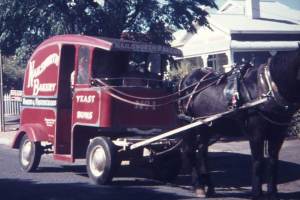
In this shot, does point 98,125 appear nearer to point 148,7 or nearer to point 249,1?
point 148,7

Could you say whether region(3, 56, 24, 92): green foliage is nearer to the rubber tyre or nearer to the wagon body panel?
the wagon body panel

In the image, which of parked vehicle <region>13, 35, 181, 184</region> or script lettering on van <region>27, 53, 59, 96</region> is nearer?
parked vehicle <region>13, 35, 181, 184</region>

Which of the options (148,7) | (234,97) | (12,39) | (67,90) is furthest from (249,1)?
(234,97)

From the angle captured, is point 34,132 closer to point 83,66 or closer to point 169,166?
point 83,66

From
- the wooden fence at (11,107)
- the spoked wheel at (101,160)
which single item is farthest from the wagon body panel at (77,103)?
the wooden fence at (11,107)

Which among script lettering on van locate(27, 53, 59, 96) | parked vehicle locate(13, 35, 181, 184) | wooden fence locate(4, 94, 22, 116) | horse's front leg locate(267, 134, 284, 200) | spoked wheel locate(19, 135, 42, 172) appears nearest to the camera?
horse's front leg locate(267, 134, 284, 200)

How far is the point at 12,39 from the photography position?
61.5 ft

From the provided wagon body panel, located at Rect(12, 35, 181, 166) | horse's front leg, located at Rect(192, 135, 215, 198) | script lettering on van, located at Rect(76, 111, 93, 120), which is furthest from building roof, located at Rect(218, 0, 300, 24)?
horse's front leg, located at Rect(192, 135, 215, 198)

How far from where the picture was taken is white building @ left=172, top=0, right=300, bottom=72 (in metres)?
27.5

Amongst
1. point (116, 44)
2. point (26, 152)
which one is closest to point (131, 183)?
point (116, 44)

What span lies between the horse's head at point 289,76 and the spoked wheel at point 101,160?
10.9 feet

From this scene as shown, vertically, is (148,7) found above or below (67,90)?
above

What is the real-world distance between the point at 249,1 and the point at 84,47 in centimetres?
2257

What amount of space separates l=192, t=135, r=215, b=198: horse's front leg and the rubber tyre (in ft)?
3.13
